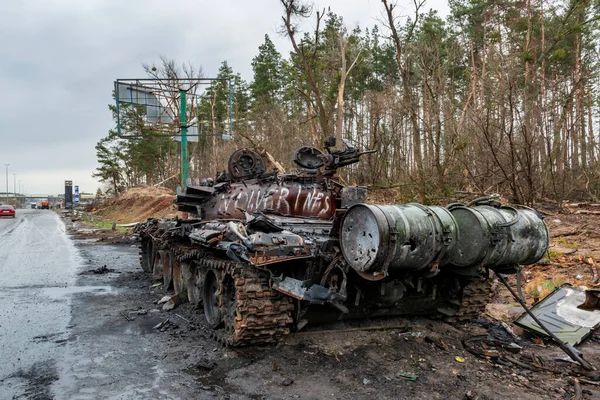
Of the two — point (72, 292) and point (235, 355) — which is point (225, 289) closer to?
point (235, 355)

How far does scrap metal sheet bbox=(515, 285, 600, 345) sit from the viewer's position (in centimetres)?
602

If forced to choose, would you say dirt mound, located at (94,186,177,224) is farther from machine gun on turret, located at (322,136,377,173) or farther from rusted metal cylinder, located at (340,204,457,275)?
rusted metal cylinder, located at (340,204,457,275)

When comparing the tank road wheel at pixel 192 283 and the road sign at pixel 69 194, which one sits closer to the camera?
the tank road wheel at pixel 192 283

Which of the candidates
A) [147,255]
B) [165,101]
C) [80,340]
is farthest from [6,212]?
[80,340]

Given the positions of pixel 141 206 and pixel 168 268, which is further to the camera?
pixel 141 206

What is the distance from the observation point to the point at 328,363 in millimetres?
5230

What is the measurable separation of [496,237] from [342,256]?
5.08 ft

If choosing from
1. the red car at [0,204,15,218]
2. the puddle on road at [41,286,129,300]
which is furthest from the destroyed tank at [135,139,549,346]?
the red car at [0,204,15,218]

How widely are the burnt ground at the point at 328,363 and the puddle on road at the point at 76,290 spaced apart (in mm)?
2040

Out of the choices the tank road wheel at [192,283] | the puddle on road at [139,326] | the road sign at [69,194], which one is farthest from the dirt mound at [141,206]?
the puddle on road at [139,326]

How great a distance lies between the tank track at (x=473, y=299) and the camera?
258 inches

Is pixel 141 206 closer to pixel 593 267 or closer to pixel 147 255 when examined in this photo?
pixel 147 255

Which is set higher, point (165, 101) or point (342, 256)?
point (165, 101)

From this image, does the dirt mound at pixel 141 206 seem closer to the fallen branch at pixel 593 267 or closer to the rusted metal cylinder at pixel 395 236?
the fallen branch at pixel 593 267
